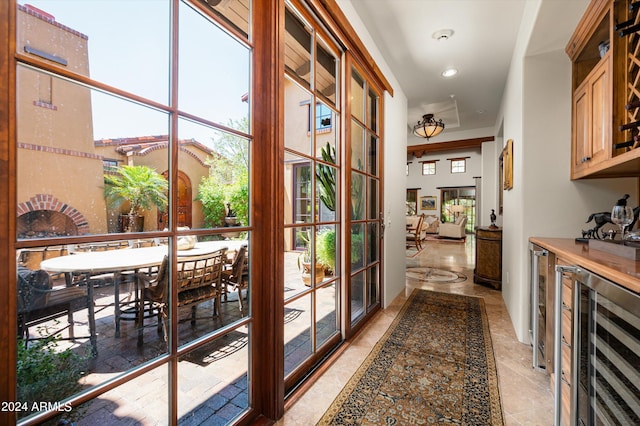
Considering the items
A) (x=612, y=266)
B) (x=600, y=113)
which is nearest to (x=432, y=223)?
(x=600, y=113)

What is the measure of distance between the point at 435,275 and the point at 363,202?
288 cm

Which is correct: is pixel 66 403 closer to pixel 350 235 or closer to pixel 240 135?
pixel 240 135

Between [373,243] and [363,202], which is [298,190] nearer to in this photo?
[363,202]

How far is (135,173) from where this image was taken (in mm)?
973

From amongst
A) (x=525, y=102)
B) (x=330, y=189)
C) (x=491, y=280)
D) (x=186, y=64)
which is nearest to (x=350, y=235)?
(x=330, y=189)

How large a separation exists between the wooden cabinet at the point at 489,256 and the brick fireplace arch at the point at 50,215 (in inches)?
176

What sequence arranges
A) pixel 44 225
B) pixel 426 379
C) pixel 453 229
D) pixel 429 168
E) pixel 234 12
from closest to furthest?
pixel 44 225 < pixel 234 12 < pixel 426 379 < pixel 453 229 < pixel 429 168

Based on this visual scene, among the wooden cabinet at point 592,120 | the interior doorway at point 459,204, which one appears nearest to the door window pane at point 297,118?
the wooden cabinet at point 592,120

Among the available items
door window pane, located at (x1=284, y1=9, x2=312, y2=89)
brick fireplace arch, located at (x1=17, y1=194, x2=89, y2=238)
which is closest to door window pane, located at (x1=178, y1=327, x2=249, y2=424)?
brick fireplace arch, located at (x1=17, y1=194, x2=89, y2=238)

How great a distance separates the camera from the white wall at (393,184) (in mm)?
3258

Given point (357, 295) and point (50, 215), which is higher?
point (50, 215)

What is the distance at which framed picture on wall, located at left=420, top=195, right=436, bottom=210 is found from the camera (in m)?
12.2

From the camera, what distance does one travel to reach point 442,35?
8.89 feet

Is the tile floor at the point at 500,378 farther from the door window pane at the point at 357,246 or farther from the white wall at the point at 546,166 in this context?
the door window pane at the point at 357,246
